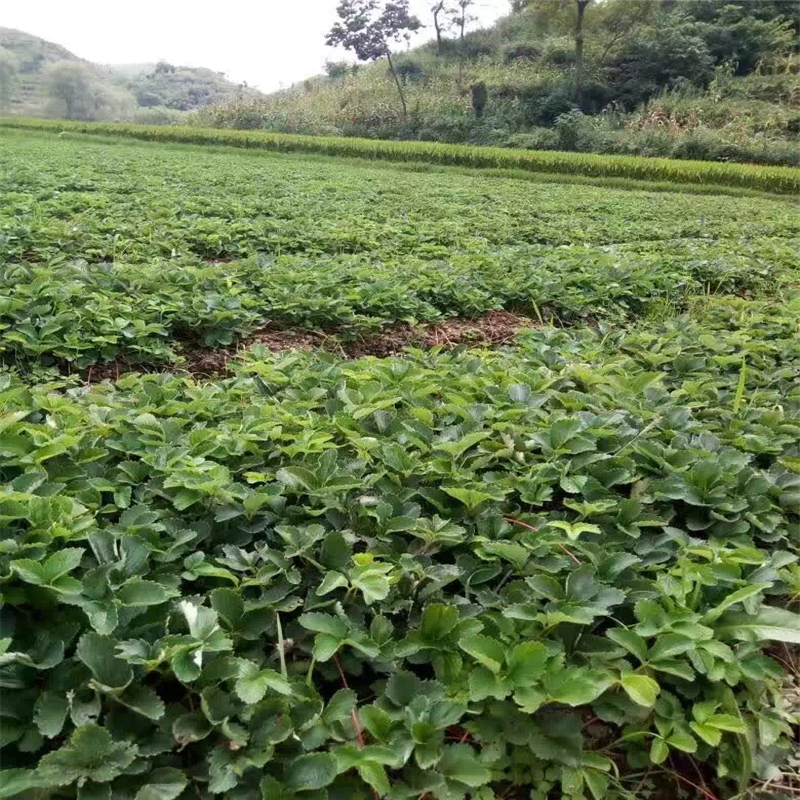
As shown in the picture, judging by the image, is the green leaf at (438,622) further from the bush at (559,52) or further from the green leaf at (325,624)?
the bush at (559,52)

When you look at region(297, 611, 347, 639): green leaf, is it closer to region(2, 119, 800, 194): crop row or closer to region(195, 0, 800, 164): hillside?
region(2, 119, 800, 194): crop row

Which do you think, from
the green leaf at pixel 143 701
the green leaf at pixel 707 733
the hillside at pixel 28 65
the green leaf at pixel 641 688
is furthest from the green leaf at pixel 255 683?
the hillside at pixel 28 65

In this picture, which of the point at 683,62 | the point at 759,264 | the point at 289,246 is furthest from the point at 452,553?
the point at 683,62

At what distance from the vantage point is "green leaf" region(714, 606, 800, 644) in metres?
1.23

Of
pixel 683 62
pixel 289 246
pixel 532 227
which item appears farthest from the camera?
pixel 683 62

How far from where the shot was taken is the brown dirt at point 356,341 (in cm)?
281

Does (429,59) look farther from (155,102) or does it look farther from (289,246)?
(155,102)

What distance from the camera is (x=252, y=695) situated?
1.00 meters

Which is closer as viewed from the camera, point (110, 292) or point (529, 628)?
point (529, 628)

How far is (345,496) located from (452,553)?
27cm

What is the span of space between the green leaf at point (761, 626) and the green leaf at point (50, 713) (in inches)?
45.3

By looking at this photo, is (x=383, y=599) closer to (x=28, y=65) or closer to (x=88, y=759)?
(x=88, y=759)

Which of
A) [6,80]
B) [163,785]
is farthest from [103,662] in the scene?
[6,80]

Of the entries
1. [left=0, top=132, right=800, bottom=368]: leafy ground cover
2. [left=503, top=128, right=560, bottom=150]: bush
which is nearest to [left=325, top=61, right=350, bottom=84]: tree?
[left=503, top=128, right=560, bottom=150]: bush
